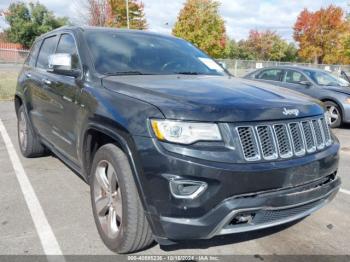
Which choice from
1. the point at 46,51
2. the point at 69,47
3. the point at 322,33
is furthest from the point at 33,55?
the point at 322,33

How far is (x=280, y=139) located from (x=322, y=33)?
5340 cm

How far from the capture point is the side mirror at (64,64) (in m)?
3.62

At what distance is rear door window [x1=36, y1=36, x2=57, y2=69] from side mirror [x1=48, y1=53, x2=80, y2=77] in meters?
1.01

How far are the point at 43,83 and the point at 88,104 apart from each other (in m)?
1.64

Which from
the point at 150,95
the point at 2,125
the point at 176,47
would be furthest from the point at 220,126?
the point at 2,125

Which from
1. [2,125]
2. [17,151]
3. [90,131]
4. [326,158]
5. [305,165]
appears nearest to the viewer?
[305,165]

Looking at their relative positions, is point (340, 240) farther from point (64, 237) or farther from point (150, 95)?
point (64, 237)

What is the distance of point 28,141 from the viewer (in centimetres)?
562

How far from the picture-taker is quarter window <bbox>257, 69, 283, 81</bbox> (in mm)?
10573

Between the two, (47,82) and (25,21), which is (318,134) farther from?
(25,21)

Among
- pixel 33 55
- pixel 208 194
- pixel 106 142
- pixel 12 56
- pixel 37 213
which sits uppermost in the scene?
pixel 33 55

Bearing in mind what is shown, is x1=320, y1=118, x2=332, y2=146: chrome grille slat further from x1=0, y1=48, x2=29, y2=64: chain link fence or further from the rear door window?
x1=0, y1=48, x2=29, y2=64: chain link fence

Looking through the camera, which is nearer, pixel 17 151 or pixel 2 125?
pixel 17 151

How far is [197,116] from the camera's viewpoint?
2545 millimetres
